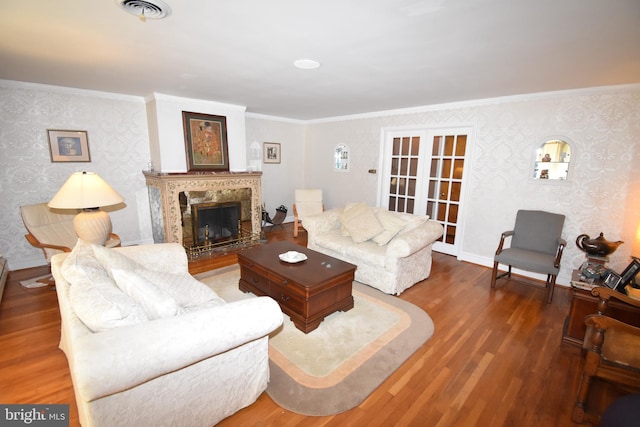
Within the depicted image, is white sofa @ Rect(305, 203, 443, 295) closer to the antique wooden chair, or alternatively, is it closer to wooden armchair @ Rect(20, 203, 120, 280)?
the antique wooden chair

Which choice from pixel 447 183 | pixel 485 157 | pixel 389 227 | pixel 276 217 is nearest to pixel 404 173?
pixel 447 183

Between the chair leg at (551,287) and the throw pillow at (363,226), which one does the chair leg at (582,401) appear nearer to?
the chair leg at (551,287)

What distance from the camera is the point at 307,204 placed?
5938 millimetres

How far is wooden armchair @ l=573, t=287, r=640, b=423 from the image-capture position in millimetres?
1596

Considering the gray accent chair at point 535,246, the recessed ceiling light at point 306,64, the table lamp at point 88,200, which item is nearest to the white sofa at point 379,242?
the gray accent chair at point 535,246

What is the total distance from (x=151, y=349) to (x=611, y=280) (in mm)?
3307

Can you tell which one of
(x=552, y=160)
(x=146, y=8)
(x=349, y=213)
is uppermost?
(x=146, y=8)

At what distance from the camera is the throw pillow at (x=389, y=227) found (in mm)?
3598

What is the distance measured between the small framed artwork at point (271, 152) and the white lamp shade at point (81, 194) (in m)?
3.65

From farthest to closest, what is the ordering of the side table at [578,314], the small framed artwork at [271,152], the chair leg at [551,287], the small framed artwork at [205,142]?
the small framed artwork at [271,152] < the small framed artwork at [205,142] < the chair leg at [551,287] < the side table at [578,314]

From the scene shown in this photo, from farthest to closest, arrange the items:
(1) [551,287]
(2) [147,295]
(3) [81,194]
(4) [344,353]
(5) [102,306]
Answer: (1) [551,287] → (3) [81,194] → (4) [344,353] → (2) [147,295] → (5) [102,306]

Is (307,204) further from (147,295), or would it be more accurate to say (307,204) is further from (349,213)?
(147,295)

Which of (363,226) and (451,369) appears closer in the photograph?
(451,369)

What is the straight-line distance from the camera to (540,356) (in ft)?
7.61
